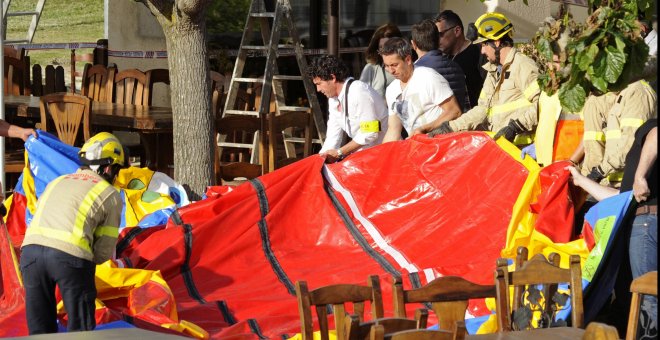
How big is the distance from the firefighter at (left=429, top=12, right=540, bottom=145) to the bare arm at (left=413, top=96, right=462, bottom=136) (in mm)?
76

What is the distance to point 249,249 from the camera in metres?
7.69

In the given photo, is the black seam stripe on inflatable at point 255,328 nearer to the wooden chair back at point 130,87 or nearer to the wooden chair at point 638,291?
the wooden chair at point 638,291

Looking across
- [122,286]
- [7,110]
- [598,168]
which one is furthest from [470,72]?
[7,110]

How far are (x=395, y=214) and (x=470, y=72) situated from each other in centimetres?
184

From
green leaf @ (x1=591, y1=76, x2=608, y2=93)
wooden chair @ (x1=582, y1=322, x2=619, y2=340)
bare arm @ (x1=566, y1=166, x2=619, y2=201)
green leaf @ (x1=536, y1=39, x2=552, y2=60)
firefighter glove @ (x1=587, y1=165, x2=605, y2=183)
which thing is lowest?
wooden chair @ (x1=582, y1=322, x2=619, y2=340)

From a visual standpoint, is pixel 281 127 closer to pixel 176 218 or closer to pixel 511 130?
pixel 176 218

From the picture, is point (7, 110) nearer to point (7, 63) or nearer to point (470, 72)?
point (7, 63)

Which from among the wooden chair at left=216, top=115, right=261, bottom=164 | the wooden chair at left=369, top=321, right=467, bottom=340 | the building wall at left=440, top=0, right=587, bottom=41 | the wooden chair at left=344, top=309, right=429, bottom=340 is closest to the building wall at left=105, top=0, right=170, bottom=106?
the wooden chair at left=216, top=115, right=261, bottom=164

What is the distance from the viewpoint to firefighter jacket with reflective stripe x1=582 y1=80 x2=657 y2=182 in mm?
5797

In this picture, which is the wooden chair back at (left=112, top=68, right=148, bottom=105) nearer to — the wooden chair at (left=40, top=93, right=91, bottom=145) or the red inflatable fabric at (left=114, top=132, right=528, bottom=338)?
the wooden chair at (left=40, top=93, right=91, bottom=145)

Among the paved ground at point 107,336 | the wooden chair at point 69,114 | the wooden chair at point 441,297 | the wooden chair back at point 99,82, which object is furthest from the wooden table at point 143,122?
the paved ground at point 107,336

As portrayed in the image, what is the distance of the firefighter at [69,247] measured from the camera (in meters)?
5.58

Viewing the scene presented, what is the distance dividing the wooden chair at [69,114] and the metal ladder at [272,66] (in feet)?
5.53

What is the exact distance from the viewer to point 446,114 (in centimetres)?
785
